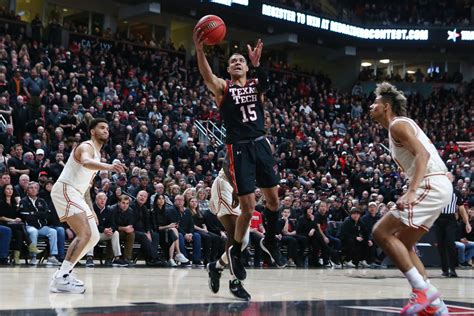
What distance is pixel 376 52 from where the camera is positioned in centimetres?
3784

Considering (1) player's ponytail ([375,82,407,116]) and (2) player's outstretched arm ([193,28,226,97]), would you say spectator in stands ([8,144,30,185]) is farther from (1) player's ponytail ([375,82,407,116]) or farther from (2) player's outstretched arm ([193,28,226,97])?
A: (1) player's ponytail ([375,82,407,116])

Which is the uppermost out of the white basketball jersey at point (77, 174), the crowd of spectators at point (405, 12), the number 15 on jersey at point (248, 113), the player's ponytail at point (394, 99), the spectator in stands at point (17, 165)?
the crowd of spectators at point (405, 12)

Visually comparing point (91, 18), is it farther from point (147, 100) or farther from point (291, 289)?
point (291, 289)

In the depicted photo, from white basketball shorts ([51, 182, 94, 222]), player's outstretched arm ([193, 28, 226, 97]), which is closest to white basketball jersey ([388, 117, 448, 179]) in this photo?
player's outstretched arm ([193, 28, 226, 97])

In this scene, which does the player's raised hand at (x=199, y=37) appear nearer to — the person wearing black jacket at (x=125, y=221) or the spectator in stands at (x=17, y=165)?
the person wearing black jacket at (x=125, y=221)

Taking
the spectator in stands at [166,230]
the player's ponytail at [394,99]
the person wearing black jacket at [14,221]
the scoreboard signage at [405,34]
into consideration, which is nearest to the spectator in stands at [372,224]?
the spectator in stands at [166,230]

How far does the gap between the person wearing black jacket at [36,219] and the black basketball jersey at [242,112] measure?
621 cm

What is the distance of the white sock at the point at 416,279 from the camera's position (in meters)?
5.84

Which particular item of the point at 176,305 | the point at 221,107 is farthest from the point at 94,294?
the point at 221,107

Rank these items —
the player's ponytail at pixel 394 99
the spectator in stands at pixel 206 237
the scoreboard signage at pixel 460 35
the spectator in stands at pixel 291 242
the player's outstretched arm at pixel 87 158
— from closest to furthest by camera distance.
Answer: the player's ponytail at pixel 394 99, the player's outstretched arm at pixel 87 158, the spectator in stands at pixel 206 237, the spectator in stands at pixel 291 242, the scoreboard signage at pixel 460 35

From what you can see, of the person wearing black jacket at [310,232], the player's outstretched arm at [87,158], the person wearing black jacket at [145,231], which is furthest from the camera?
the person wearing black jacket at [310,232]

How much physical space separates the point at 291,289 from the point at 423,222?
10.1 ft

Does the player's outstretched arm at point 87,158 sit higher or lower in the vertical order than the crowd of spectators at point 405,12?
lower

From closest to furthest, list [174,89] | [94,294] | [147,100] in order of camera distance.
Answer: [94,294]
[147,100]
[174,89]
